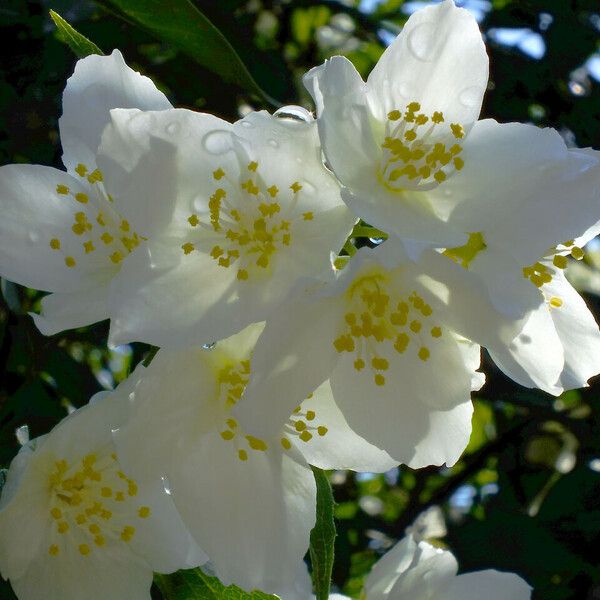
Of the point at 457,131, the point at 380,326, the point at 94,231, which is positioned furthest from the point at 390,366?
the point at 94,231

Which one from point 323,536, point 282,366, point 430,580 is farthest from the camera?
point 430,580

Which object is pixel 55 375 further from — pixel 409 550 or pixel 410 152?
pixel 410 152

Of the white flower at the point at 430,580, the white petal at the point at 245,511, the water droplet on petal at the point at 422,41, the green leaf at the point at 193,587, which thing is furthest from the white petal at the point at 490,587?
the water droplet on petal at the point at 422,41

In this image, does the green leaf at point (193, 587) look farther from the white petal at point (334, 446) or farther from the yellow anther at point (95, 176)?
the yellow anther at point (95, 176)

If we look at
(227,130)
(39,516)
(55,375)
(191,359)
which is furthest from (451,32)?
(55,375)

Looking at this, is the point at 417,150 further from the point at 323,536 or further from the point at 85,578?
the point at 85,578

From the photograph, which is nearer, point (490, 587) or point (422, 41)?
point (422, 41)
